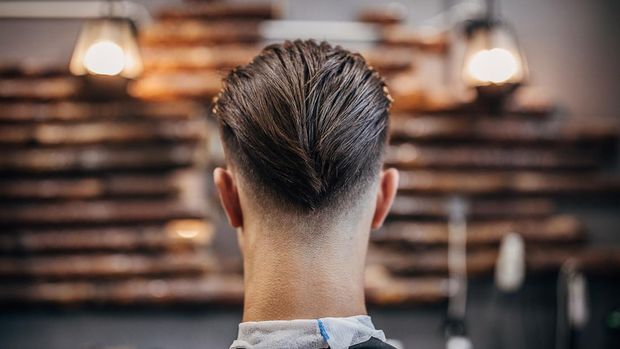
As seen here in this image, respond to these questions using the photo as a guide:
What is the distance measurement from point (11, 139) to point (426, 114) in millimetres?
2310

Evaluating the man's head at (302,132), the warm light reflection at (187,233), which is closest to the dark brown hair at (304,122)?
the man's head at (302,132)

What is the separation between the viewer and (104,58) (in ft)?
10.4

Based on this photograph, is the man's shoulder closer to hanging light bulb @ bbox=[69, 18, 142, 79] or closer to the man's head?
the man's head

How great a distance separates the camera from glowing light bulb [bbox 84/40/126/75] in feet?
10.4

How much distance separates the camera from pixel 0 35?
374cm

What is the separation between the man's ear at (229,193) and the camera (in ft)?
4.07

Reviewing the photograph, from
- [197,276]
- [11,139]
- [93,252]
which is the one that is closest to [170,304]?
[197,276]

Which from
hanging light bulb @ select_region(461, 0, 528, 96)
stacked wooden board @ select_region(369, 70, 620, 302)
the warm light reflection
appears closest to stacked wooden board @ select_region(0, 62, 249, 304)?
the warm light reflection

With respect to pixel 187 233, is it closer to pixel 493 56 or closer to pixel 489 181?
pixel 489 181

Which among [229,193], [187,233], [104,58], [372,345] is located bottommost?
[372,345]

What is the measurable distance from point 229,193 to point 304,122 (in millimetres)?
226

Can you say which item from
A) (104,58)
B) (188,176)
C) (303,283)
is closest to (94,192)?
(188,176)

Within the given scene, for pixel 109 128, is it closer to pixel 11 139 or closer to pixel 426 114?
pixel 11 139

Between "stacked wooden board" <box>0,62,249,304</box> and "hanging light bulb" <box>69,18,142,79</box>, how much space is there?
1.45 feet
